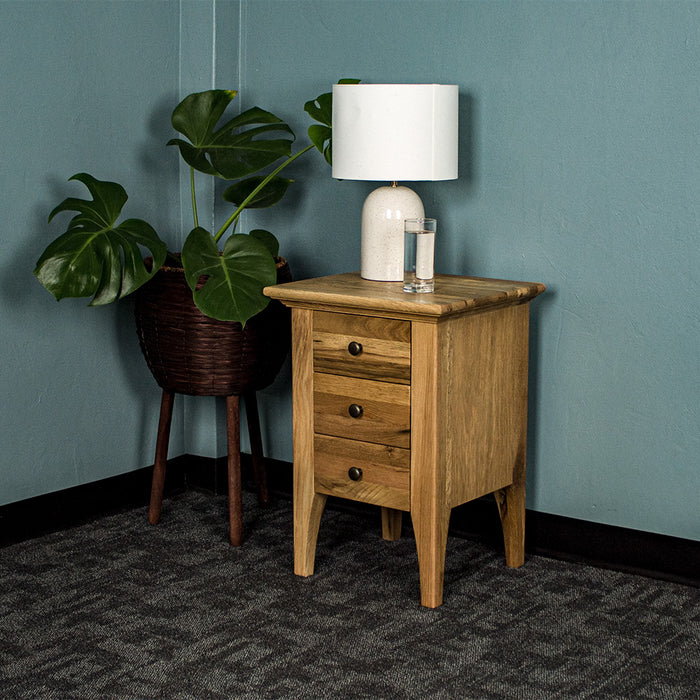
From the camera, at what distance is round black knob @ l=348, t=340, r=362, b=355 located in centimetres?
225

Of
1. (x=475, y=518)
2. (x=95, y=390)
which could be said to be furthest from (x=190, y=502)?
(x=475, y=518)

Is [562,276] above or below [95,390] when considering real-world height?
above

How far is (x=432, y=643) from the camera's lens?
81.9 inches

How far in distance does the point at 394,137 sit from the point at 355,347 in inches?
18.7

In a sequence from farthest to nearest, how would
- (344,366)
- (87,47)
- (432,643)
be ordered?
1. (87,47)
2. (344,366)
3. (432,643)

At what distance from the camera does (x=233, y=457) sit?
2641 millimetres

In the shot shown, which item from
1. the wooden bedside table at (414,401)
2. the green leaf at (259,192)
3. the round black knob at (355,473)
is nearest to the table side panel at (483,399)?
the wooden bedside table at (414,401)

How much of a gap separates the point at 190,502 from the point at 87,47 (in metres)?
1.30

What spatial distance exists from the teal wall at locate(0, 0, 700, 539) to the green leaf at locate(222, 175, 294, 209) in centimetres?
14

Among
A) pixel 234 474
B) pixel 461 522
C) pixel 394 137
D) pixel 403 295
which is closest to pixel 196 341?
Answer: pixel 234 474

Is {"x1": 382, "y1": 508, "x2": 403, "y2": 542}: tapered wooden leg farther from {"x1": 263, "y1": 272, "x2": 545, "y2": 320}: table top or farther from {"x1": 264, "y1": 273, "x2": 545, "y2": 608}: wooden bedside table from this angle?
{"x1": 263, "y1": 272, "x2": 545, "y2": 320}: table top

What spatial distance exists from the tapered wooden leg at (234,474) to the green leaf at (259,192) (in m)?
0.53

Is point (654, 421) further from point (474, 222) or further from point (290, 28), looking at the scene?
point (290, 28)

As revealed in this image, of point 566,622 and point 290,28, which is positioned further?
point 290,28
